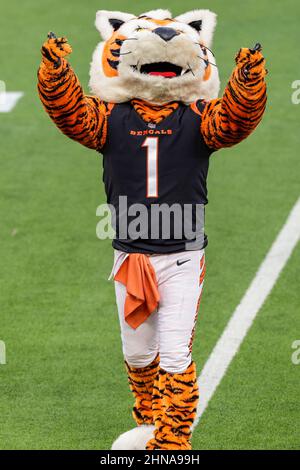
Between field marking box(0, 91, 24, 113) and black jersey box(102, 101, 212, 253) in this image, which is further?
field marking box(0, 91, 24, 113)

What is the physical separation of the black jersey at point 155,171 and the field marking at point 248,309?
1.25 metres

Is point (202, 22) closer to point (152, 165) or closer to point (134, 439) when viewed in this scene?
point (152, 165)

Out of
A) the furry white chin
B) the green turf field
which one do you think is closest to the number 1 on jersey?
the furry white chin

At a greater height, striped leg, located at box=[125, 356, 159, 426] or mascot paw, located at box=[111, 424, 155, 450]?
striped leg, located at box=[125, 356, 159, 426]

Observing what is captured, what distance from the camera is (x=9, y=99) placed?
1266 centimetres

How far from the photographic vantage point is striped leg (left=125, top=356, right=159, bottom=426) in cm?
653

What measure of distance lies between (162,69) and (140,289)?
3.55 ft

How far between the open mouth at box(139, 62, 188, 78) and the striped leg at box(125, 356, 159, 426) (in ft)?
4.80

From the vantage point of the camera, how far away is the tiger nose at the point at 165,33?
6.11 m

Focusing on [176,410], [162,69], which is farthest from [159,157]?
[176,410]

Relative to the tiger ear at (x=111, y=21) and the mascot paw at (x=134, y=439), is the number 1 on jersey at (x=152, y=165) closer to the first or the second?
the tiger ear at (x=111, y=21)

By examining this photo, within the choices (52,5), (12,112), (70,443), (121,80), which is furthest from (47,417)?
(52,5)

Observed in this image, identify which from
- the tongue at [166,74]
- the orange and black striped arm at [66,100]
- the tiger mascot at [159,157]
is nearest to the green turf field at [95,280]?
the tiger mascot at [159,157]

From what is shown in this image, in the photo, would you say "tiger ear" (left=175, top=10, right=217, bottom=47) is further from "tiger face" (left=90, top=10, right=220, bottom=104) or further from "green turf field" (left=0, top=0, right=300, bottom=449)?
"green turf field" (left=0, top=0, right=300, bottom=449)
